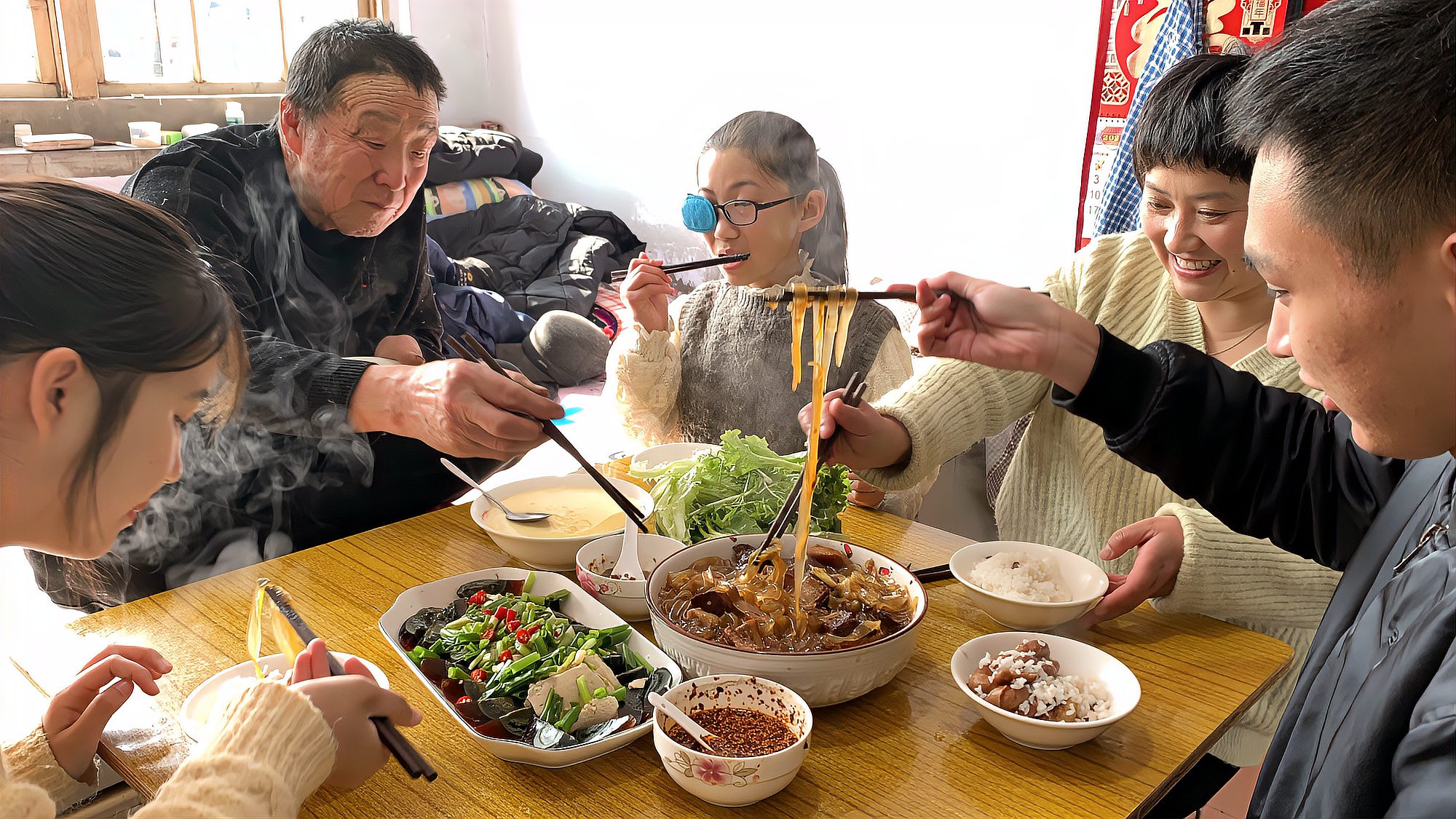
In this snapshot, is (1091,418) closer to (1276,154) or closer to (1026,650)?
(1026,650)

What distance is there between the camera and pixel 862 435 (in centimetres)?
205

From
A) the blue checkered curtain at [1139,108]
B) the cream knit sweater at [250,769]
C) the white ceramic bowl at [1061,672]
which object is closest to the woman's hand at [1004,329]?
the white ceramic bowl at [1061,672]

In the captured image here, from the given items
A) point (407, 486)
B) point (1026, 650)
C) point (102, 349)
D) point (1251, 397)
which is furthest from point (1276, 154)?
point (407, 486)

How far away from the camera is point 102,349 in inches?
45.9

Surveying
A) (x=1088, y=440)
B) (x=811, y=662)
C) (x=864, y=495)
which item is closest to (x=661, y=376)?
(x=864, y=495)

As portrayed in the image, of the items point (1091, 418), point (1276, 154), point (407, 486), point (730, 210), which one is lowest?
point (407, 486)

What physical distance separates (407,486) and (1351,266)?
89.8 inches

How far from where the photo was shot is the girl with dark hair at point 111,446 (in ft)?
3.53

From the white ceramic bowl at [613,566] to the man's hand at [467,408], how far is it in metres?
0.24

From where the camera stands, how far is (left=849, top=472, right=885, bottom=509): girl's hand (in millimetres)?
2211

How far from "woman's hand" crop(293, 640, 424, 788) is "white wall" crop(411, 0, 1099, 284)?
236 cm

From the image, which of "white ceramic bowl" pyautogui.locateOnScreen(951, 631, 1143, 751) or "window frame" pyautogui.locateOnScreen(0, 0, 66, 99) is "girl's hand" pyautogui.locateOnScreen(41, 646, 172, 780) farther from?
"window frame" pyautogui.locateOnScreen(0, 0, 66, 99)

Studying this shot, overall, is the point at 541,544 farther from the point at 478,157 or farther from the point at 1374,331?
the point at 478,157

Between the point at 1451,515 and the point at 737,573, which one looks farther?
the point at 737,573
